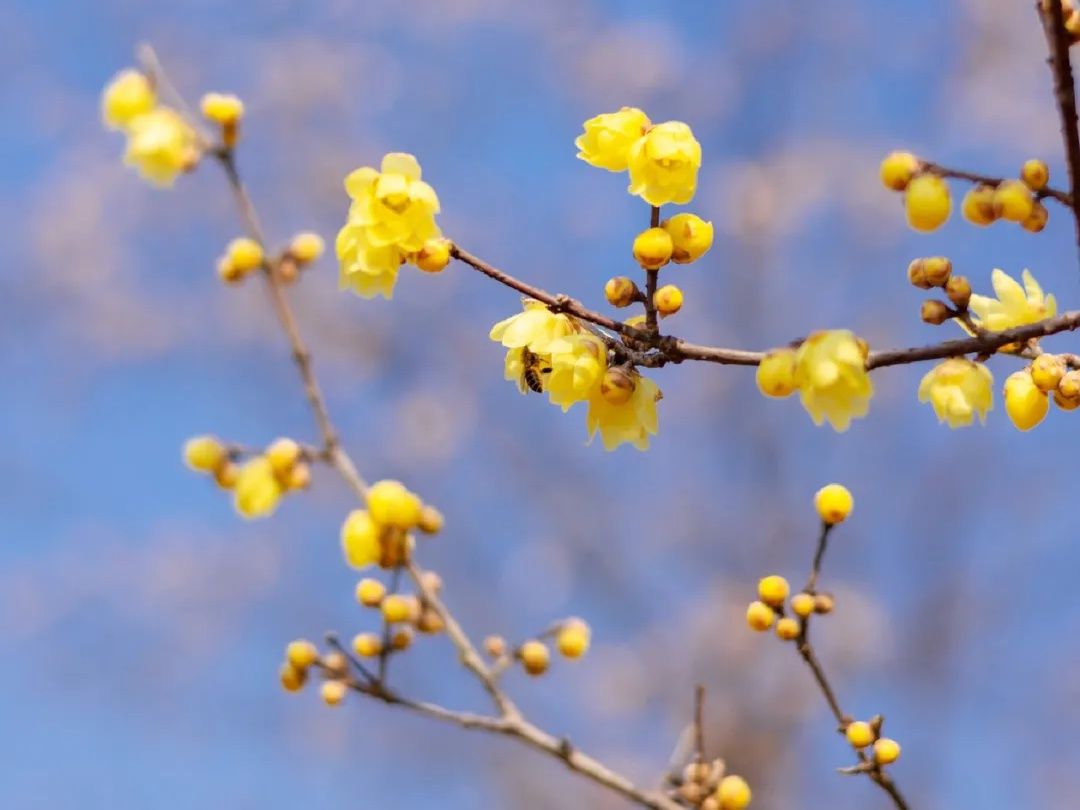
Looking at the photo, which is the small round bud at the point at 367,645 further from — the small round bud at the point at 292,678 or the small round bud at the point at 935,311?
the small round bud at the point at 935,311

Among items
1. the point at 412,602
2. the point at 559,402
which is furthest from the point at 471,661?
the point at 559,402

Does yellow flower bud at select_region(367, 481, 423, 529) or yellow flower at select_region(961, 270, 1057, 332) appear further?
yellow flower at select_region(961, 270, 1057, 332)

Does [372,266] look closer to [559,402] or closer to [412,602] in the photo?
[559,402]

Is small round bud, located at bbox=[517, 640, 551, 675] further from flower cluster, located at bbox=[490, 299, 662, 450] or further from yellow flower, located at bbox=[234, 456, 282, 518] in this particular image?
yellow flower, located at bbox=[234, 456, 282, 518]

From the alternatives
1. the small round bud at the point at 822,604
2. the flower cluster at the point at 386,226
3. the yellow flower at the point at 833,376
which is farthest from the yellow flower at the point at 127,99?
the small round bud at the point at 822,604

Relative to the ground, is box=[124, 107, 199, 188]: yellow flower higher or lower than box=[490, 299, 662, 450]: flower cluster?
lower

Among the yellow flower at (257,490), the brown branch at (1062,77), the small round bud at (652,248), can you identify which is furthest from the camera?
the small round bud at (652,248)

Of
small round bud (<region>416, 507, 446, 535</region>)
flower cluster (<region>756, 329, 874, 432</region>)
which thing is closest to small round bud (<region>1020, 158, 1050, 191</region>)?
flower cluster (<region>756, 329, 874, 432</region>)
